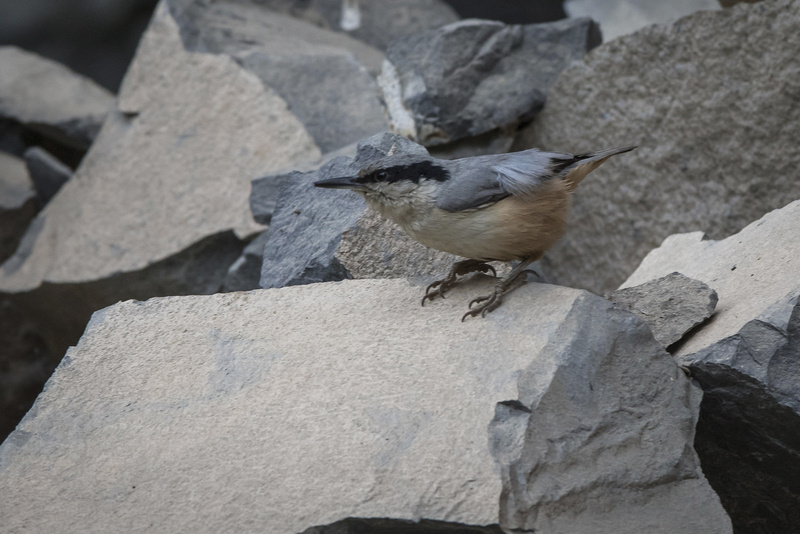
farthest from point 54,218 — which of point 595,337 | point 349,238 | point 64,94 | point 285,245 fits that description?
point 595,337

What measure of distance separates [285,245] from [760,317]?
1.91m

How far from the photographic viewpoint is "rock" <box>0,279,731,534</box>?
2148 mm

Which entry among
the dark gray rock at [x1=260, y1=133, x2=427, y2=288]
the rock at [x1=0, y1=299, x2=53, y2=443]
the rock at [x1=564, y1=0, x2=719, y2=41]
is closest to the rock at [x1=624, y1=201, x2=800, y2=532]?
the dark gray rock at [x1=260, y1=133, x2=427, y2=288]

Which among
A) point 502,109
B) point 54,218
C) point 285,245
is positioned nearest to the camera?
point 285,245

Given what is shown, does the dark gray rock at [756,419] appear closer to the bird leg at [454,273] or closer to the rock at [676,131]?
the bird leg at [454,273]

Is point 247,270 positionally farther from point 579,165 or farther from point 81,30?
point 81,30

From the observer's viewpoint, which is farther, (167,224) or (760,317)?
(167,224)

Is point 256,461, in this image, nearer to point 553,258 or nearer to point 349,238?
point 349,238

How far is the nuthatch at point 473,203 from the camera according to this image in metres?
2.63

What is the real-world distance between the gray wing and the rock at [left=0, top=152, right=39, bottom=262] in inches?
170

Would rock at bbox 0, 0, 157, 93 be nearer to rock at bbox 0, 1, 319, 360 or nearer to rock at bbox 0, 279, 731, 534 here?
rock at bbox 0, 1, 319, 360

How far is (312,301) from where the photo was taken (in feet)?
9.43

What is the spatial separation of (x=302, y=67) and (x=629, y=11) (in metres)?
3.70

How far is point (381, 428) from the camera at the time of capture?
2.29 m
